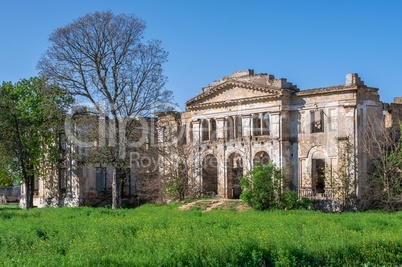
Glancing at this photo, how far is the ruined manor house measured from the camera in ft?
109

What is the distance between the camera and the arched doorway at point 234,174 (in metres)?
39.6

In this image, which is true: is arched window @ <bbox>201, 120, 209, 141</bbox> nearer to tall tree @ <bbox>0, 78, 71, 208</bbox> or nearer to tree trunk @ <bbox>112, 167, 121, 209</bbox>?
tree trunk @ <bbox>112, 167, 121, 209</bbox>

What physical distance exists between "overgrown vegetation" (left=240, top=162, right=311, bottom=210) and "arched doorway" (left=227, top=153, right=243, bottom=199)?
5.75m

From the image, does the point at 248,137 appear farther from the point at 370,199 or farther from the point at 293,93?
the point at 370,199

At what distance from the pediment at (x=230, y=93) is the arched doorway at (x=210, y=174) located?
3.83 metres

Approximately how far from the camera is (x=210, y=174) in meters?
41.2

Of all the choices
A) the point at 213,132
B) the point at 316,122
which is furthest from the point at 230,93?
the point at 316,122

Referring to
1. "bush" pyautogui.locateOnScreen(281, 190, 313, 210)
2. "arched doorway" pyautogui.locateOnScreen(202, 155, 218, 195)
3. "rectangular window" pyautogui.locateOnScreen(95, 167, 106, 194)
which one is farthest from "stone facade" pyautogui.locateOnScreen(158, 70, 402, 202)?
"rectangular window" pyautogui.locateOnScreen(95, 167, 106, 194)

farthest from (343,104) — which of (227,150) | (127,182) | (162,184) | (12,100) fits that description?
(12,100)

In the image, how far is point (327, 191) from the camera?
111 ft

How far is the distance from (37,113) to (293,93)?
61.2 feet

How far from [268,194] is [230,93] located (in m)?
8.65

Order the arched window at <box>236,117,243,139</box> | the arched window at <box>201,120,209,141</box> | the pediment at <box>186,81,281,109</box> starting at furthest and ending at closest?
the arched window at <box>201,120,209,141</box>, the arched window at <box>236,117,243,139</box>, the pediment at <box>186,81,281,109</box>

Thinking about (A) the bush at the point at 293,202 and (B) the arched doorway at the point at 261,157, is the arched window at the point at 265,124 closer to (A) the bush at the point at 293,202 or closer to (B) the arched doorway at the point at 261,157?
(B) the arched doorway at the point at 261,157
